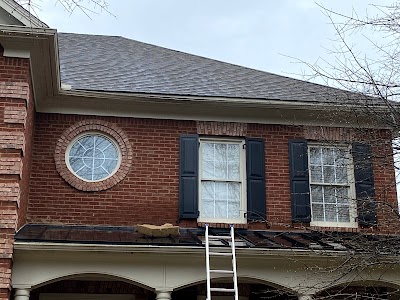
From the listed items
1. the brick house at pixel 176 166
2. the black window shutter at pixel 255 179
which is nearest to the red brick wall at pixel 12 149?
the brick house at pixel 176 166

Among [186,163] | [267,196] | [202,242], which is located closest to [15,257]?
[202,242]

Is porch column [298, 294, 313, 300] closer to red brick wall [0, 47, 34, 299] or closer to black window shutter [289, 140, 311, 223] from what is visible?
black window shutter [289, 140, 311, 223]

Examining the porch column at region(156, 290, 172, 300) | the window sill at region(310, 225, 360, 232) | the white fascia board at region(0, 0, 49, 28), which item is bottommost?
the porch column at region(156, 290, 172, 300)

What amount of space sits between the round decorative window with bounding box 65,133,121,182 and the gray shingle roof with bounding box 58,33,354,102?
90 centimetres

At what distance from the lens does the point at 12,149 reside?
31.0ft

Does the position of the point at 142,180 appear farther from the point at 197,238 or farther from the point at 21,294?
the point at 21,294

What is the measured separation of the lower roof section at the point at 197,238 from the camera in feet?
27.9

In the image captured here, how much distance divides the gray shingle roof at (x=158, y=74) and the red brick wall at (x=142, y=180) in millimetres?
627

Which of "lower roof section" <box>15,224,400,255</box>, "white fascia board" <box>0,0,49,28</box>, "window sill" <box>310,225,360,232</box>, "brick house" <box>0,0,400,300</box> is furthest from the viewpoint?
"window sill" <box>310,225,360,232</box>

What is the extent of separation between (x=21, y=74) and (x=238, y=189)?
417 cm

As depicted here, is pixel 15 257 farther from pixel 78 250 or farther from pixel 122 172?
pixel 122 172

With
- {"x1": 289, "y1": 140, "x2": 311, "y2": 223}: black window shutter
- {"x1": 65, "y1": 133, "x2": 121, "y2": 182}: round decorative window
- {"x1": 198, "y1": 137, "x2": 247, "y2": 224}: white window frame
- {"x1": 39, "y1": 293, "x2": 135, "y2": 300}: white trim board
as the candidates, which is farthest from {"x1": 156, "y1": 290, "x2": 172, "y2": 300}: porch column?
{"x1": 289, "y1": 140, "x2": 311, "y2": 223}: black window shutter

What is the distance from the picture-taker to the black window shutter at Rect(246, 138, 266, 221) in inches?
447

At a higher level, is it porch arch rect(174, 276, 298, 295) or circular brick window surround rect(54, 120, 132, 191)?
circular brick window surround rect(54, 120, 132, 191)
